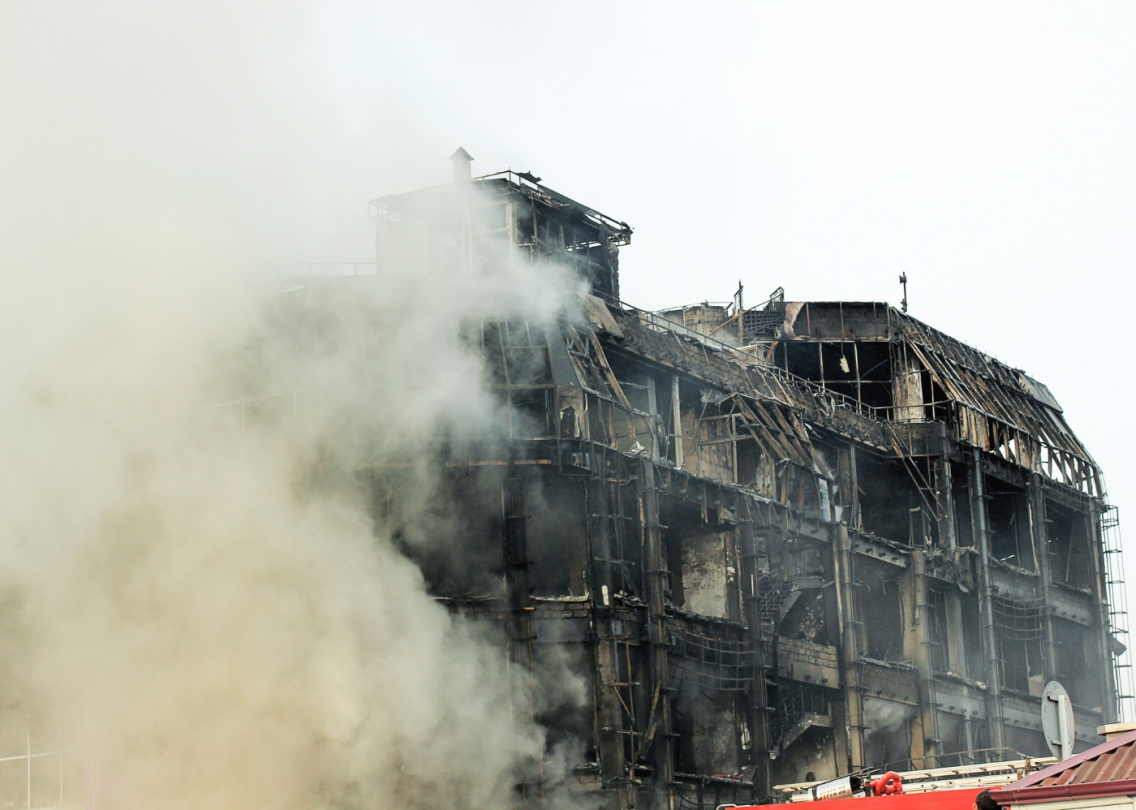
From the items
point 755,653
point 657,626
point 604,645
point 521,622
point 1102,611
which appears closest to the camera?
point 521,622

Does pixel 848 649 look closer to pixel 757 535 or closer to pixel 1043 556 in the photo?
pixel 757 535

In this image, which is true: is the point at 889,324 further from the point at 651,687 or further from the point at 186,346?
the point at 186,346

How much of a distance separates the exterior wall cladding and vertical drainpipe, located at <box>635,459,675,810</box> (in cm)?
7

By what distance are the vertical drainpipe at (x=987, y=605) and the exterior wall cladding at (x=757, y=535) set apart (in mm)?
90

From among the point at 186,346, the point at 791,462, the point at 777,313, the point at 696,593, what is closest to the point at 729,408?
the point at 791,462

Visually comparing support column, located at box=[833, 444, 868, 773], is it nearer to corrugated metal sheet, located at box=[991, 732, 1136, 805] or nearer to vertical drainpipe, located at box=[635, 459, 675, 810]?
vertical drainpipe, located at box=[635, 459, 675, 810]

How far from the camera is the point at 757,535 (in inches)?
1864

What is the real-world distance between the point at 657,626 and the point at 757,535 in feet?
23.3

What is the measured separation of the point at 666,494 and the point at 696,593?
4513mm

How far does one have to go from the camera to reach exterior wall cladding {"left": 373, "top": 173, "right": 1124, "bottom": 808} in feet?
130

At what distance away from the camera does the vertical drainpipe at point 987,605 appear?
55.8m

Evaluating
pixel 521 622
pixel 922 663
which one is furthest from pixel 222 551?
pixel 922 663

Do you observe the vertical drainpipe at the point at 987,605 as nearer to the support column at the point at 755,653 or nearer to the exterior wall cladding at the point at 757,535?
the exterior wall cladding at the point at 757,535

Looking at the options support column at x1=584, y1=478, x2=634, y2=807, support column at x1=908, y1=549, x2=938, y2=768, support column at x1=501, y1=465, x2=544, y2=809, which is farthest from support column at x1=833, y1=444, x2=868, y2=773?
support column at x1=501, y1=465, x2=544, y2=809
